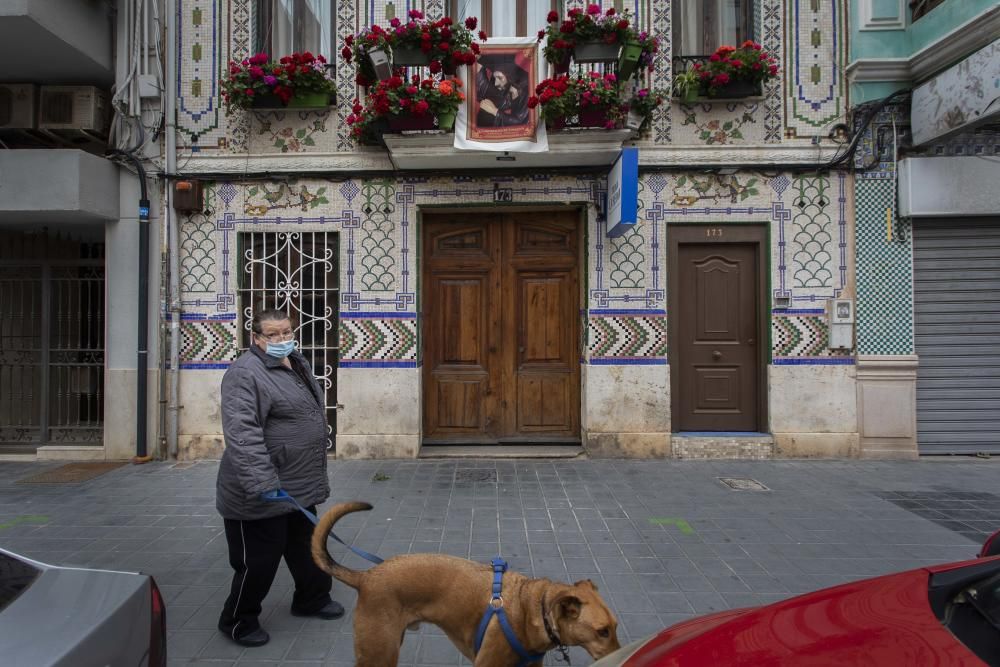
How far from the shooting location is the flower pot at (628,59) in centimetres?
727

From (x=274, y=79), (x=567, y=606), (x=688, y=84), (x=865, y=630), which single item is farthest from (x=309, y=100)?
(x=865, y=630)

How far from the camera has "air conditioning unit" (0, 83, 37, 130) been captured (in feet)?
26.7

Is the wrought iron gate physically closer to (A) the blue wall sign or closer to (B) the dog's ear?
(A) the blue wall sign

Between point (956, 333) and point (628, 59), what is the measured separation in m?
5.55

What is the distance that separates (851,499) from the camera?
618 centimetres

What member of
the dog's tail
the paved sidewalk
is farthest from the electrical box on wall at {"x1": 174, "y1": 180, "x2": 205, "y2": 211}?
the dog's tail

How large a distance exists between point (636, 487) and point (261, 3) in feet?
26.7

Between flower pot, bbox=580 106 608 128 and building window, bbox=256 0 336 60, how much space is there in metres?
3.71

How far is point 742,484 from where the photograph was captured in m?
6.75

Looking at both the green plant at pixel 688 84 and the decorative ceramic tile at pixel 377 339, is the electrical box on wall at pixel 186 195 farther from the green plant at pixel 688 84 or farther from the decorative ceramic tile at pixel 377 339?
the green plant at pixel 688 84

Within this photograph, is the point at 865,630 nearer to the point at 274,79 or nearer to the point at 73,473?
the point at 274,79

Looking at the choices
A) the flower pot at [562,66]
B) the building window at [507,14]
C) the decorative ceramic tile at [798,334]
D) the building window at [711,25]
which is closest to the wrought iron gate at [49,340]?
the building window at [507,14]

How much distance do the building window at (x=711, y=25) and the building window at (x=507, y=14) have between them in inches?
68.2

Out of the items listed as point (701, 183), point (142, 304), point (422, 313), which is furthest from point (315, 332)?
point (701, 183)
